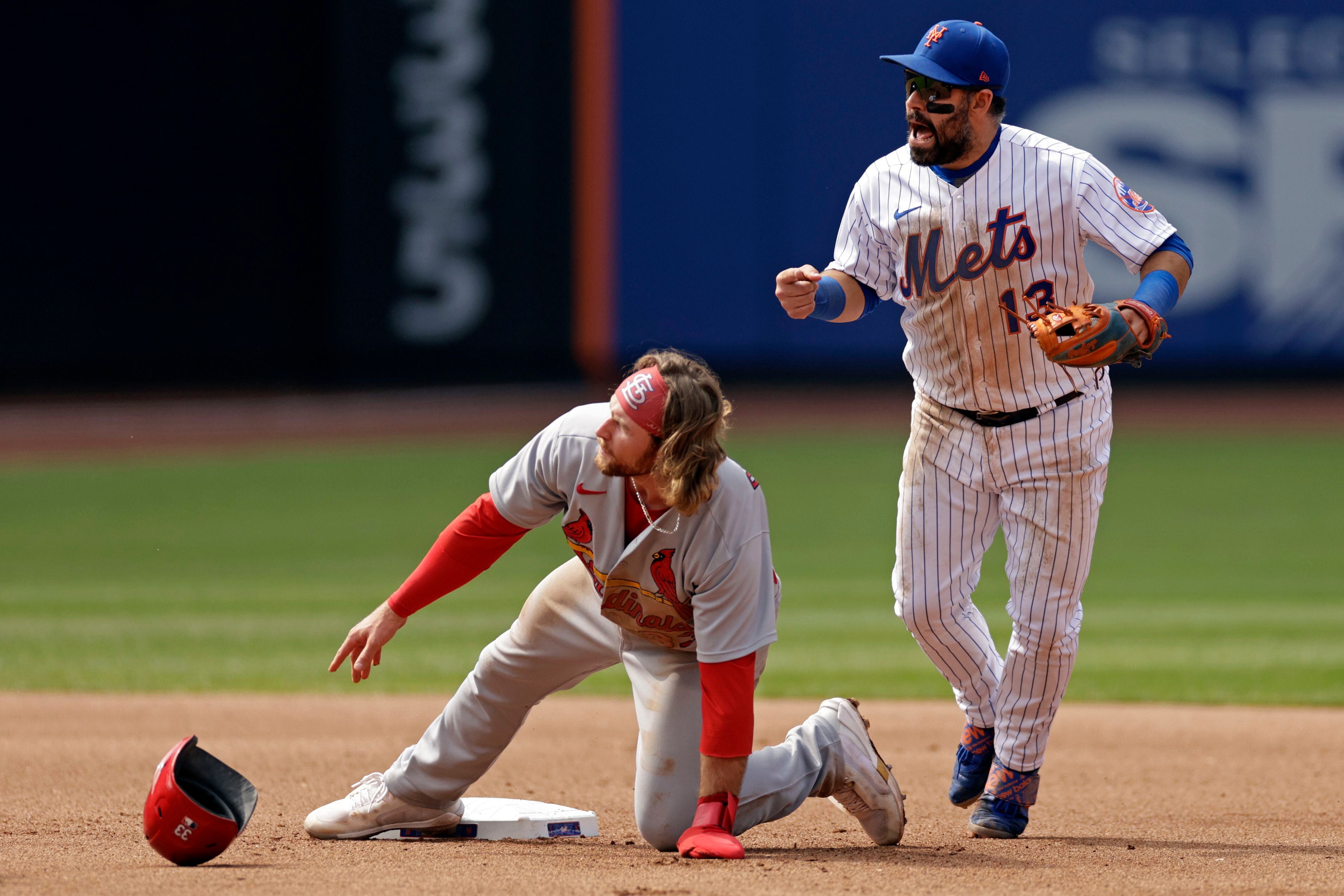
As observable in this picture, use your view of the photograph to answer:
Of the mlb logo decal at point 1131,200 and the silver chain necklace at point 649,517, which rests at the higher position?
the mlb logo decal at point 1131,200

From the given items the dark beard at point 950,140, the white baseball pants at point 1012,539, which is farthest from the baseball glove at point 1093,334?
the dark beard at point 950,140

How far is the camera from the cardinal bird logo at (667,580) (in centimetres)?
355

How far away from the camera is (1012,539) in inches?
160

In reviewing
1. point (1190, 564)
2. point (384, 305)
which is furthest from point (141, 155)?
point (1190, 564)

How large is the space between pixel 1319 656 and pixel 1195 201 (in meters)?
12.3

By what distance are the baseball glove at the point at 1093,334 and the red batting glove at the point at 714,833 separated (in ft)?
4.24

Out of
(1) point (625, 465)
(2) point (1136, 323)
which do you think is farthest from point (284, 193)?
(2) point (1136, 323)

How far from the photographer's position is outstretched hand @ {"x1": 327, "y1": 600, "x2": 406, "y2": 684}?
3.61m

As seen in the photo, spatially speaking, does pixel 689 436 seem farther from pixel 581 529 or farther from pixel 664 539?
pixel 581 529

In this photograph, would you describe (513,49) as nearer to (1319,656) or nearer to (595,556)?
(1319,656)

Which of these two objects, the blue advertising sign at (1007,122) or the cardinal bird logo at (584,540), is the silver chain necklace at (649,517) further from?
the blue advertising sign at (1007,122)

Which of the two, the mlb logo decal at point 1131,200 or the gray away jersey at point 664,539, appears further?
the mlb logo decal at point 1131,200

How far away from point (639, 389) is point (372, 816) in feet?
4.53

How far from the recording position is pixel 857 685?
268 inches
